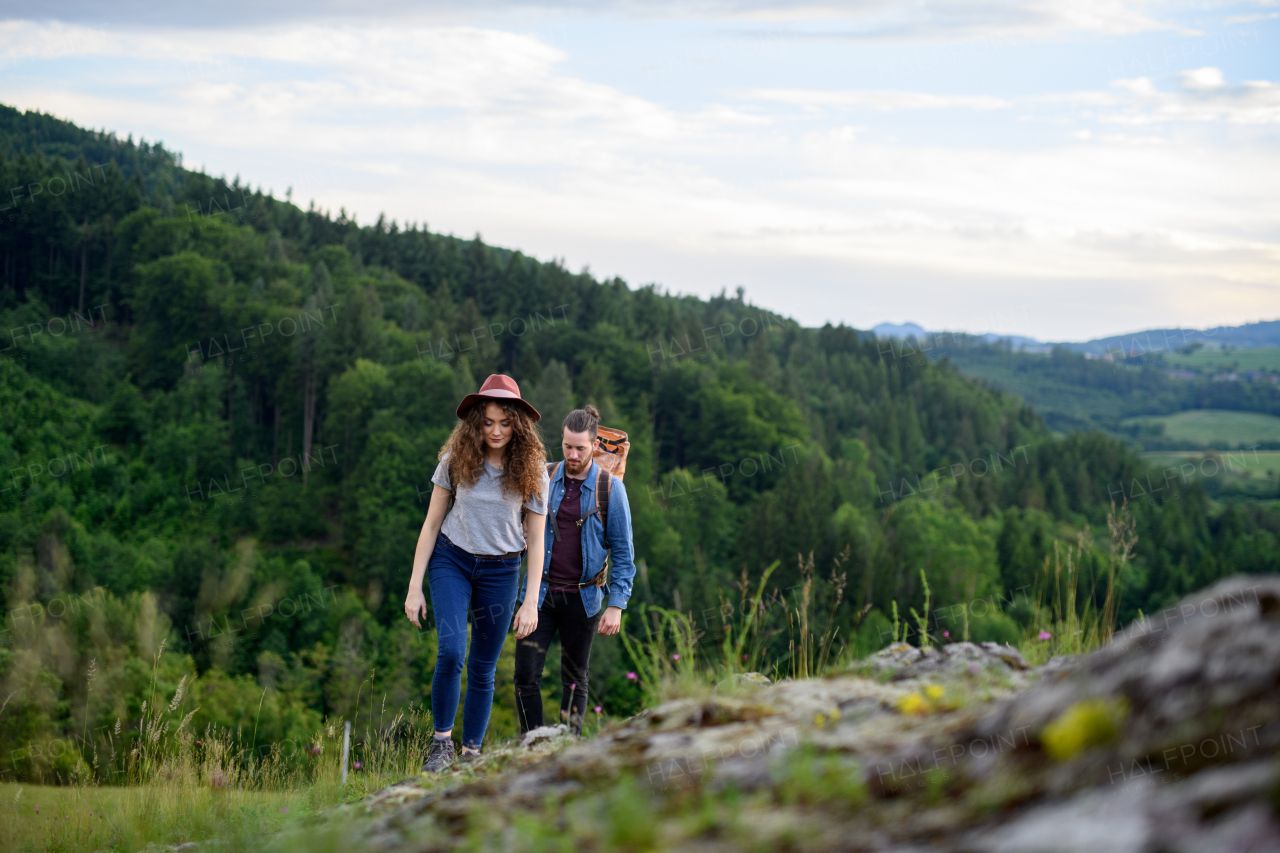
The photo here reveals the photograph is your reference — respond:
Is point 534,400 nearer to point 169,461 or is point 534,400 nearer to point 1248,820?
point 169,461

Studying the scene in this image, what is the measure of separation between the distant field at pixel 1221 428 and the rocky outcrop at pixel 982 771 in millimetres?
193673

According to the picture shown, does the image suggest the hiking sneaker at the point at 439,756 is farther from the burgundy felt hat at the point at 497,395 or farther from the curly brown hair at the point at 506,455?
the burgundy felt hat at the point at 497,395

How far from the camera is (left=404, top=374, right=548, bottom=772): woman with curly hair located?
5020mm

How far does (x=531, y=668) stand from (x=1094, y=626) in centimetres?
330

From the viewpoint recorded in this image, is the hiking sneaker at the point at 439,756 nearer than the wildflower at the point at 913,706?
No

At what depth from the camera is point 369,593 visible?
48.1 meters

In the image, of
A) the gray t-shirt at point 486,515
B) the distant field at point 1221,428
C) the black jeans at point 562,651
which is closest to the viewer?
the gray t-shirt at point 486,515

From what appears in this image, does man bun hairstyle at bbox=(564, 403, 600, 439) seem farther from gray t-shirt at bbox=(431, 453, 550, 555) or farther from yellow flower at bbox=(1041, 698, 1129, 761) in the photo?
yellow flower at bbox=(1041, 698, 1129, 761)

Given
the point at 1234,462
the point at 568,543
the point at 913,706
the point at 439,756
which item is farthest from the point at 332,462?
the point at 1234,462

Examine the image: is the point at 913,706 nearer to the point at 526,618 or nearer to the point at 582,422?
the point at 526,618

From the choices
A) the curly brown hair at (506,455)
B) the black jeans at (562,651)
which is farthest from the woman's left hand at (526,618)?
the curly brown hair at (506,455)

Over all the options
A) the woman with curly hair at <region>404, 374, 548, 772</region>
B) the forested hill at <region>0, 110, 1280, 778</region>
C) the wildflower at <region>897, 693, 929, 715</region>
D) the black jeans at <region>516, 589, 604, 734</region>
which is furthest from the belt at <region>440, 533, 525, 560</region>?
the forested hill at <region>0, 110, 1280, 778</region>

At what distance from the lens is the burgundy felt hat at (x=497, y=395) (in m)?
5.10

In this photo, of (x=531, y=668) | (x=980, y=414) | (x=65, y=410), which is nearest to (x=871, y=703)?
(x=531, y=668)
